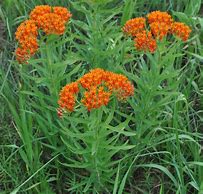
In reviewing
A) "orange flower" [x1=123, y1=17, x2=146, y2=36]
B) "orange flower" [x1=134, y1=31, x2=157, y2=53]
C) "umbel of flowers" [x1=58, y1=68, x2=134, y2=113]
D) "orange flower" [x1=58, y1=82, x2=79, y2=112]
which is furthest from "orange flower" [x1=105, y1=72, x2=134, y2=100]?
"orange flower" [x1=123, y1=17, x2=146, y2=36]

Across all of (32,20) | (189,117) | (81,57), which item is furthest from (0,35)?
(189,117)

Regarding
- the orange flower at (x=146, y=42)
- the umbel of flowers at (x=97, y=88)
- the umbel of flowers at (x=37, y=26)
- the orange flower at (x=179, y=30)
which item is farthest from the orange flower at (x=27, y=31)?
the orange flower at (x=179, y=30)

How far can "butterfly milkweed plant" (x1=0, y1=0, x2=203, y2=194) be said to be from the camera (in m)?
2.20

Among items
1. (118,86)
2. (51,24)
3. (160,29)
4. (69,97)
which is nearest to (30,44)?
(51,24)

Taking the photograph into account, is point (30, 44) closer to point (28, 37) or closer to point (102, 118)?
point (28, 37)

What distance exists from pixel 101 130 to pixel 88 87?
0.80ft

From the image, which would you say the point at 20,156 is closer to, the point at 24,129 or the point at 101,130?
the point at 24,129

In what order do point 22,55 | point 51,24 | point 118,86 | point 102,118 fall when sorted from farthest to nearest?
point 102,118 → point 22,55 → point 51,24 → point 118,86

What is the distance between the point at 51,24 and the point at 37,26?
0.12 meters

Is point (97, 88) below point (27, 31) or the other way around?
below

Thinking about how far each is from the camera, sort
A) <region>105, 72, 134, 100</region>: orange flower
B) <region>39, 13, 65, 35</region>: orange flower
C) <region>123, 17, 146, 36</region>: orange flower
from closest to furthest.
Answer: <region>105, 72, 134, 100</region>: orange flower, <region>39, 13, 65, 35</region>: orange flower, <region>123, 17, 146, 36</region>: orange flower

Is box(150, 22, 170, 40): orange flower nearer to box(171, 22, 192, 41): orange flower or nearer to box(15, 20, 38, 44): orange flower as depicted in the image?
box(171, 22, 192, 41): orange flower

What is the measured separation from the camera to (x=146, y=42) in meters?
2.21

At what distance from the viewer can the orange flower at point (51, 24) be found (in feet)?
7.13
